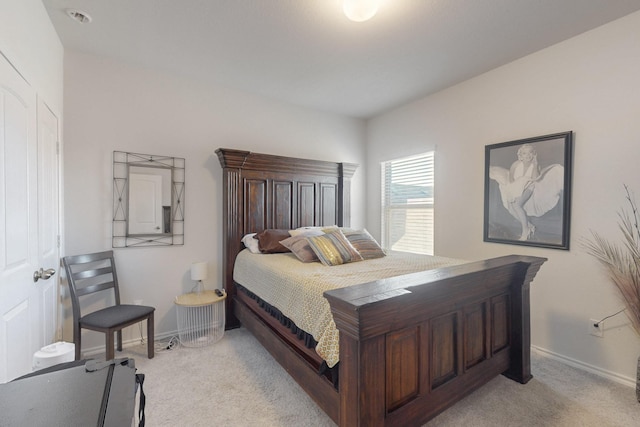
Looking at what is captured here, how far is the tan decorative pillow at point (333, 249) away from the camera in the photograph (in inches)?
96.6

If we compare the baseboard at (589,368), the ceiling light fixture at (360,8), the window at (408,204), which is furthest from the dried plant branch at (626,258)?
the ceiling light fixture at (360,8)

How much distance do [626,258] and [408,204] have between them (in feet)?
6.77

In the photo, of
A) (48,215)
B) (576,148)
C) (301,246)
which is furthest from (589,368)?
(48,215)

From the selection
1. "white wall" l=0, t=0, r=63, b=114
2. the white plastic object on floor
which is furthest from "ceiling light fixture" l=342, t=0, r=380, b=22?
the white plastic object on floor

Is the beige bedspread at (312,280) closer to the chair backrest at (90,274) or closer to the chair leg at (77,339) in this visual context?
the chair backrest at (90,274)

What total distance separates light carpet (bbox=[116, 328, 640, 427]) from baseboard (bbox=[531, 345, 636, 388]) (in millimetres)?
54

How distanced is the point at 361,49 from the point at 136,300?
3.12 m

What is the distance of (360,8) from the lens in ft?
5.81

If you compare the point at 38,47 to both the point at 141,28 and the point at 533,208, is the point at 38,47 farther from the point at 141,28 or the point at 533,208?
the point at 533,208

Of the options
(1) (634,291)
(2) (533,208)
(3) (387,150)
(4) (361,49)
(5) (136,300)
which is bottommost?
(5) (136,300)

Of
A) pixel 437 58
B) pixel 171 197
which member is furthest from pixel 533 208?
pixel 171 197

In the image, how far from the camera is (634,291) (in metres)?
1.96

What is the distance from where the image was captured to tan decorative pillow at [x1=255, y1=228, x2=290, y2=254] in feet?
9.74

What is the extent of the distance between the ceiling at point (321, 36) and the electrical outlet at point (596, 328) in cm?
228
